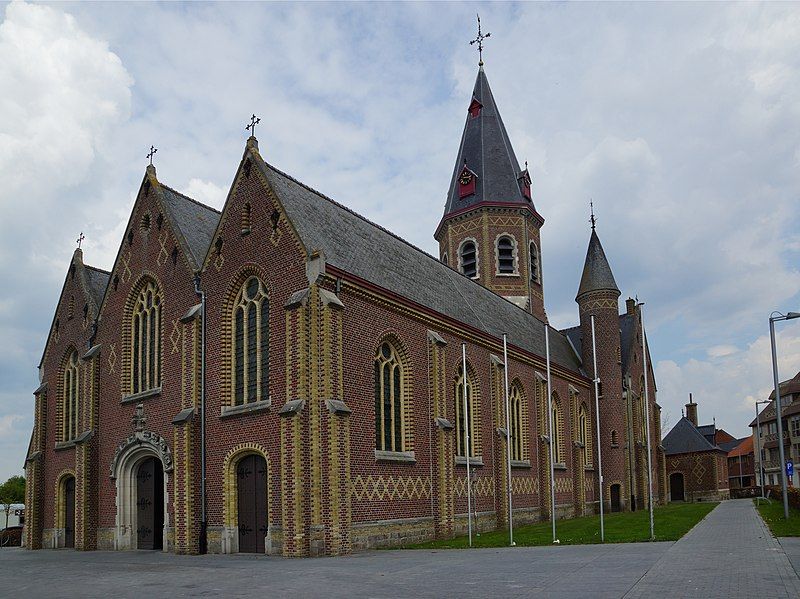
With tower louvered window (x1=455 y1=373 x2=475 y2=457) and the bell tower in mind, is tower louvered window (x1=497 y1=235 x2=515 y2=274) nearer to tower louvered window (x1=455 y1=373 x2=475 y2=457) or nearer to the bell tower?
the bell tower

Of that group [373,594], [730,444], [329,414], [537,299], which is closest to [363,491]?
[329,414]

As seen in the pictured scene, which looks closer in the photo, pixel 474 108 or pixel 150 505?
pixel 150 505

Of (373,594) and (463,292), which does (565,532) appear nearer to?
(463,292)

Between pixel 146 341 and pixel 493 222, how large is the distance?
25764mm

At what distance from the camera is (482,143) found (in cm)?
5106

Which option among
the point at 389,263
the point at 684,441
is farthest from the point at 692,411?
the point at 389,263

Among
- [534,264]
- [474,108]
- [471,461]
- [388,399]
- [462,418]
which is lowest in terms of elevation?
[471,461]

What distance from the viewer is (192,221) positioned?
29859 mm

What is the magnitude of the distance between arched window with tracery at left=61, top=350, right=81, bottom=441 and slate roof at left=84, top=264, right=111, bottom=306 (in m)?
2.51

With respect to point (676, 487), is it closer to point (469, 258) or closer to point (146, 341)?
point (469, 258)

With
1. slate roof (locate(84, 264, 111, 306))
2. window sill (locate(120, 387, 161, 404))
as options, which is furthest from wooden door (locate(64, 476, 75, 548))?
slate roof (locate(84, 264, 111, 306))

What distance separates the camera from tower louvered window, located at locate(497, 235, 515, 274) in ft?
157

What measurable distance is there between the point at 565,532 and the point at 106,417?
17.3m

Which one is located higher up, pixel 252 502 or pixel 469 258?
pixel 469 258
